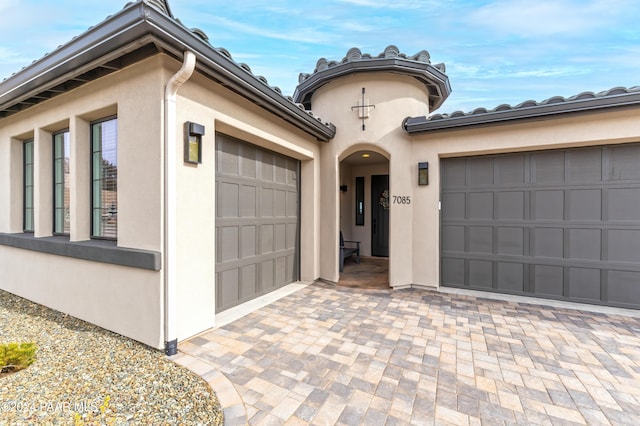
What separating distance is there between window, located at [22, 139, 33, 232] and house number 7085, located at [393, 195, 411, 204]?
6855mm

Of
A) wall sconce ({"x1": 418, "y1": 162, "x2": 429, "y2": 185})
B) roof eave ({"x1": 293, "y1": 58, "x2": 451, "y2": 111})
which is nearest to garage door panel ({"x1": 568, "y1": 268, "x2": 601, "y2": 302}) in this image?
wall sconce ({"x1": 418, "y1": 162, "x2": 429, "y2": 185})

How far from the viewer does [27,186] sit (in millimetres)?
5133

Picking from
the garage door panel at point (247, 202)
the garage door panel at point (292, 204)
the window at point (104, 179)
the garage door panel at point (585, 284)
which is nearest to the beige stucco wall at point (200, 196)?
the garage door panel at point (247, 202)

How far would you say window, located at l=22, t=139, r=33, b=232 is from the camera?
5.04 m

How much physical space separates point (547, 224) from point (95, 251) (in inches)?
270

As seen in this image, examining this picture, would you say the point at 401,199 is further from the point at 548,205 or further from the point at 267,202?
the point at 267,202

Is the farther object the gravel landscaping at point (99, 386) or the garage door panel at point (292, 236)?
the garage door panel at point (292, 236)

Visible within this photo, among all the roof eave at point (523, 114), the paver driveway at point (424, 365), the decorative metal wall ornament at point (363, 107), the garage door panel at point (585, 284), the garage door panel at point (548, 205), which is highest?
the decorative metal wall ornament at point (363, 107)

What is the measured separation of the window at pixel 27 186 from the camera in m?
5.04

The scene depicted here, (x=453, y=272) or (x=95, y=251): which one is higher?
(x=95, y=251)

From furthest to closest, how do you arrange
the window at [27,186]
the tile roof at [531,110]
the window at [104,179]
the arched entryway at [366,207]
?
the arched entryway at [366,207]
the window at [27,186]
the tile roof at [531,110]
the window at [104,179]

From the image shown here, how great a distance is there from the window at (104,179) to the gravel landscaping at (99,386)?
134 cm

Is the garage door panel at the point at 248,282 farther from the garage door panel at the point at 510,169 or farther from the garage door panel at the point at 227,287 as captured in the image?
the garage door panel at the point at 510,169

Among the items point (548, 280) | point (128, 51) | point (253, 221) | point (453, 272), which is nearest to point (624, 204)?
point (548, 280)
